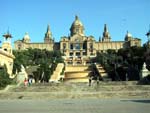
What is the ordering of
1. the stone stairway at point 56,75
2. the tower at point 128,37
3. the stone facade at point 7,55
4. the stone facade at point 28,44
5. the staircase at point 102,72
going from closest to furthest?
the stone facade at point 7,55 → the stone stairway at point 56,75 → the staircase at point 102,72 → the stone facade at point 28,44 → the tower at point 128,37

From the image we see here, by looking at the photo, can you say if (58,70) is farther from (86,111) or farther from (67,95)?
(86,111)

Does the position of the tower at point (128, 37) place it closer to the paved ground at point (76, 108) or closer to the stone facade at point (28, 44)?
the stone facade at point (28, 44)

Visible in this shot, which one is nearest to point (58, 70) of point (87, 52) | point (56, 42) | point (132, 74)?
point (132, 74)

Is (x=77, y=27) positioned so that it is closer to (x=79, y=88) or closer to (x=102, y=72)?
(x=102, y=72)

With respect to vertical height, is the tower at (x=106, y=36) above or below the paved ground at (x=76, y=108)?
above

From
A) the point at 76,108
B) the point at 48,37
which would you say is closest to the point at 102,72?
the point at 76,108

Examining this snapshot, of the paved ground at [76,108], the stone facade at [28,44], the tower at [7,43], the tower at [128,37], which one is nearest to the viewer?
the paved ground at [76,108]

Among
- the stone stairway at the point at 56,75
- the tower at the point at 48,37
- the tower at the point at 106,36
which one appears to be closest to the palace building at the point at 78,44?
the tower at the point at 48,37

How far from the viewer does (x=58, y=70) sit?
81.1 m

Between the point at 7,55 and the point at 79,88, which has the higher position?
the point at 7,55

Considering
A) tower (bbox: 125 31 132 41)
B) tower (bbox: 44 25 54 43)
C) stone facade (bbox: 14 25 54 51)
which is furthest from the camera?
tower (bbox: 44 25 54 43)

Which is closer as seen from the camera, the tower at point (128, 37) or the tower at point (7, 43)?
the tower at point (7, 43)

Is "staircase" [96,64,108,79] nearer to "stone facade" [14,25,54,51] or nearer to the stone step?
the stone step

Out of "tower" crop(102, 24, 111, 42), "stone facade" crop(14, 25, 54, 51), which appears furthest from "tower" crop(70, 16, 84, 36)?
"tower" crop(102, 24, 111, 42)
